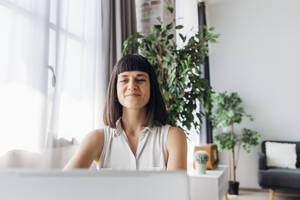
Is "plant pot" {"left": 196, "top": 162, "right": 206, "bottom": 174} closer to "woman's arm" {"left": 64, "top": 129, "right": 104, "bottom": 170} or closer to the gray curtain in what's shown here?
the gray curtain

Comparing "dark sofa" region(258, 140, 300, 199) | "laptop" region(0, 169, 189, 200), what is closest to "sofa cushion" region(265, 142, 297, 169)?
"dark sofa" region(258, 140, 300, 199)

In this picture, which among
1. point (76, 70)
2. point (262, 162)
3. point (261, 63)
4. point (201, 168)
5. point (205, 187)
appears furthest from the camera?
point (261, 63)

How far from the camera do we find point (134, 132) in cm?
101

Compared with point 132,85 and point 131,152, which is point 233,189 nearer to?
point 131,152

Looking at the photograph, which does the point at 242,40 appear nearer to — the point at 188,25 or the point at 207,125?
the point at 188,25

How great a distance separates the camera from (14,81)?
0.97m

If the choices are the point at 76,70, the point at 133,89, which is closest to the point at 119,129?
the point at 133,89

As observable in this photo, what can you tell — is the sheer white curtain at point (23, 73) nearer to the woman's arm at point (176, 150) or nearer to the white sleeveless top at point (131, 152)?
the white sleeveless top at point (131, 152)

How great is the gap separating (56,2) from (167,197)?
51.0 inches

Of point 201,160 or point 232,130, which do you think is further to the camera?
point 232,130

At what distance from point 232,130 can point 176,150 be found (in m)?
2.82

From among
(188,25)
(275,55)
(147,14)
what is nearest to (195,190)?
(147,14)

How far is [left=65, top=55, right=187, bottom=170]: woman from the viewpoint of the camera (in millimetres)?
912

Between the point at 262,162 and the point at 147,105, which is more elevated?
the point at 147,105
